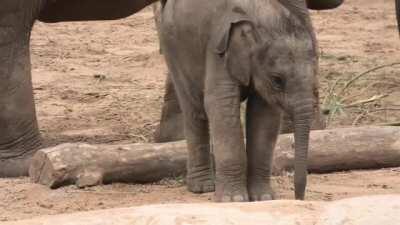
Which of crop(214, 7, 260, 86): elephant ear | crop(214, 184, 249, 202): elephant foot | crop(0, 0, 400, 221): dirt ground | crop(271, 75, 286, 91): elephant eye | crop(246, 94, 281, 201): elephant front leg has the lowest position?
crop(0, 0, 400, 221): dirt ground

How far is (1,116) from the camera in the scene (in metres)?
6.74

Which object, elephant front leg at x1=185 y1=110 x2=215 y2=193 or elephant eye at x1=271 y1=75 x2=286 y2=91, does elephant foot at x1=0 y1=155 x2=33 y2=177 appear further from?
elephant eye at x1=271 y1=75 x2=286 y2=91

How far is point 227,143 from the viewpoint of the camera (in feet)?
18.6

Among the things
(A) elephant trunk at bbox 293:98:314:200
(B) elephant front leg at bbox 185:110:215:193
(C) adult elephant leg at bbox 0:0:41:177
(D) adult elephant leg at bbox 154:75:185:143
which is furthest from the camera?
(D) adult elephant leg at bbox 154:75:185:143

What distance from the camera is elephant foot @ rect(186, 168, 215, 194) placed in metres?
6.11

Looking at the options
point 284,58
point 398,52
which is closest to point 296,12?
point 284,58

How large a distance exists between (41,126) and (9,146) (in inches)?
46.7

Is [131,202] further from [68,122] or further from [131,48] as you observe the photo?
[131,48]

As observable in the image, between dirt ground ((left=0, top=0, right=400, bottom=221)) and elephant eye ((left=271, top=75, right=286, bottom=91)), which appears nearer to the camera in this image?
elephant eye ((left=271, top=75, right=286, bottom=91))

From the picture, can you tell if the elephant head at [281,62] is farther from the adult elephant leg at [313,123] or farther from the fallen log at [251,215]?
the adult elephant leg at [313,123]

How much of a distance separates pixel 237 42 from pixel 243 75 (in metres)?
0.14

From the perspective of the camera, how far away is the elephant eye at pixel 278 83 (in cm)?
552

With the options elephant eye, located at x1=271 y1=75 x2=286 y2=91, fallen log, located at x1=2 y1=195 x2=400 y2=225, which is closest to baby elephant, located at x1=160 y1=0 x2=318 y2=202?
elephant eye, located at x1=271 y1=75 x2=286 y2=91

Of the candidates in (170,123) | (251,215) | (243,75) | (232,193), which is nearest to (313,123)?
(170,123)
